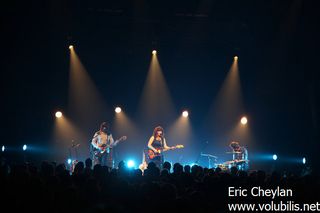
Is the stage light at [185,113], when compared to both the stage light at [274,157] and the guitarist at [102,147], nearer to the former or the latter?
the stage light at [274,157]

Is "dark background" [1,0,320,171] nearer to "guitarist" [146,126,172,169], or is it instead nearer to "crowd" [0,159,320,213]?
"guitarist" [146,126,172,169]

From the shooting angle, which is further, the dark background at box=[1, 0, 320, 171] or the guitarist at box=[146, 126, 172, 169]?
the dark background at box=[1, 0, 320, 171]

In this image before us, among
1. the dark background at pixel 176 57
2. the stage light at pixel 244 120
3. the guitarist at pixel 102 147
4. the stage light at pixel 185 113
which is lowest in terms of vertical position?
the guitarist at pixel 102 147

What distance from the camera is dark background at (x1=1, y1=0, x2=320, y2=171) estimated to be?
48.6 feet

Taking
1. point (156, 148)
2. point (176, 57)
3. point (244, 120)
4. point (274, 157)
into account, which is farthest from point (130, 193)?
point (244, 120)

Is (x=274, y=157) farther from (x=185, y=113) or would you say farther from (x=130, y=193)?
(x=130, y=193)

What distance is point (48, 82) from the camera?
16750mm

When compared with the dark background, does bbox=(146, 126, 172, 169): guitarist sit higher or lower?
lower

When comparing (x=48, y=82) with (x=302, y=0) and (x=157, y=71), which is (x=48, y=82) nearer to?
(x=157, y=71)

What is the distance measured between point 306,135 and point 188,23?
21.0ft

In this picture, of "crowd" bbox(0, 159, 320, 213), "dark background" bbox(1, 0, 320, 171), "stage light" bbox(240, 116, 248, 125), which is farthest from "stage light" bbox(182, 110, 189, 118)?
"crowd" bbox(0, 159, 320, 213)

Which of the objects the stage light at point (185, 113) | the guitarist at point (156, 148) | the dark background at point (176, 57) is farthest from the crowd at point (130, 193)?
the stage light at point (185, 113)

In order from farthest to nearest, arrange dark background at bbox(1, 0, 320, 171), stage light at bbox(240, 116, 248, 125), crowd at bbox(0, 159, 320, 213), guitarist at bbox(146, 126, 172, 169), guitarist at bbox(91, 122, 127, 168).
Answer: stage light at bbox(240, 116, 248, 125)
dark background at bbox(1, 0, 320, 171)
guitarist at bbox(91, 122, 127, 168)
guitarist at bbox(146, 126, 172, 169)
crowd at bbox(0, 159, 320, 213)

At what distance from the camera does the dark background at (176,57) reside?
584 inches
